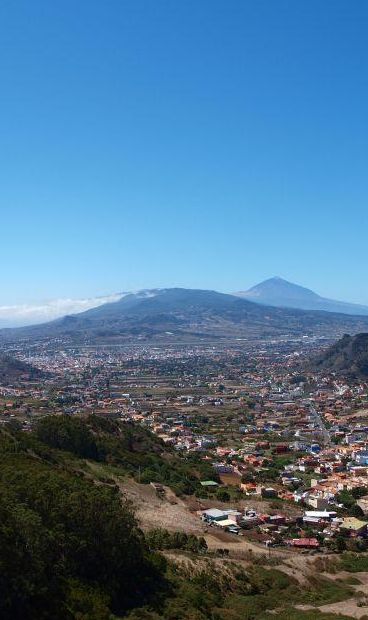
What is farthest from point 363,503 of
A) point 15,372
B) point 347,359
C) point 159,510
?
point 15,372

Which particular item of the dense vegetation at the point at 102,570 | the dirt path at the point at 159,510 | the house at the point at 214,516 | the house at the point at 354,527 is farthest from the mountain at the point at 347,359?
the dense vegetation at the point at 102,570

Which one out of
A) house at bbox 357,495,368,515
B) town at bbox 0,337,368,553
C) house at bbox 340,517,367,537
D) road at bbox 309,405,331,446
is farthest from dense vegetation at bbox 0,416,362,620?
road at bbox 309,405,331,446

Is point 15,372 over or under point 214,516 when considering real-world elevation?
over

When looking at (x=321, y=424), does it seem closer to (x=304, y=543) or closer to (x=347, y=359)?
(x=304, y=543)

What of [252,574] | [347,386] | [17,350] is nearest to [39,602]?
[252,574]

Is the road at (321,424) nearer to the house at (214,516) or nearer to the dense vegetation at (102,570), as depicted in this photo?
the house at (214,516)

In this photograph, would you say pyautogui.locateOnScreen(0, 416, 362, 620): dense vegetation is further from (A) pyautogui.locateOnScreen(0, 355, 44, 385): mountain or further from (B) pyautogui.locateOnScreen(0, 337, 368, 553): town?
(A) pyautogui.locateOnScreen(0, 355, 44, 385): mountain
